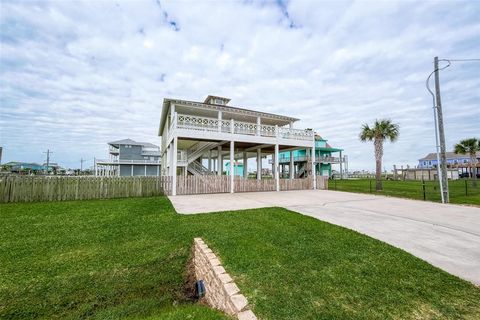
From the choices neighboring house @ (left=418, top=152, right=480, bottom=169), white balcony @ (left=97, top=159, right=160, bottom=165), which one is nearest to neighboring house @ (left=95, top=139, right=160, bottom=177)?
white balcony @ (left=97, top=159, right=160, bottom=165)

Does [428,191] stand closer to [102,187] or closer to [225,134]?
[225,134]

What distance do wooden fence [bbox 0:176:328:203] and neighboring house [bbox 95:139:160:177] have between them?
79.8 ft

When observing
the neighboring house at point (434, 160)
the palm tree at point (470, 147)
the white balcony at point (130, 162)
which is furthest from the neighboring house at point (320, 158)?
the neighboring house at point (434, 160)

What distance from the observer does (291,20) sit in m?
10.1

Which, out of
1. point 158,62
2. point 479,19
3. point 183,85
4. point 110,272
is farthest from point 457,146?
point 110,272

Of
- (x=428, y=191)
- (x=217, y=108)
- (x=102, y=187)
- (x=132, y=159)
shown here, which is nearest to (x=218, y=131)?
(x=217, y=108)

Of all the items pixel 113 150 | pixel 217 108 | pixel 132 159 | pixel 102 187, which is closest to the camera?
pixel 102 187

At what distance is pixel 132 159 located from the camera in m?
34.2

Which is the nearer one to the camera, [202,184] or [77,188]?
[77,188]

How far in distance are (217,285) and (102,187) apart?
10.8 metres

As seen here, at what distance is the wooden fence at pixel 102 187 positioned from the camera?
973 centimetres

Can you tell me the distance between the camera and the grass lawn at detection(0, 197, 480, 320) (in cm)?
244

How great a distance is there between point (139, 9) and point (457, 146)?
4076cm

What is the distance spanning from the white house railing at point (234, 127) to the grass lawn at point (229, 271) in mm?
8057
